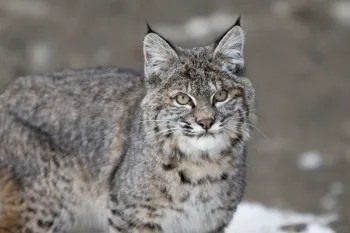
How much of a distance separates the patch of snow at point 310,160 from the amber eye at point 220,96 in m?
5.86

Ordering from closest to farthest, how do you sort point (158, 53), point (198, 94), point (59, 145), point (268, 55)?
1. point (198, 94)
2. point (158, 53)
3. point (59, 145)
4. point (268, 55)

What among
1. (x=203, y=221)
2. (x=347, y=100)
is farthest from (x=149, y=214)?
(x=347, y=100)

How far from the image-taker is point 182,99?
20.7 feet

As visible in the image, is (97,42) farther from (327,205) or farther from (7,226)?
(7,226)

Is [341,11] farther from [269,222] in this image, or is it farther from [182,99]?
[182,99]

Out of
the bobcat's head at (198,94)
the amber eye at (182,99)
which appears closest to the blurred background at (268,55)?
the bobcat's head at (198,94)

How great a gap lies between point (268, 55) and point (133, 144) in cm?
708

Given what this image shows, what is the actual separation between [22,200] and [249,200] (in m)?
4.40

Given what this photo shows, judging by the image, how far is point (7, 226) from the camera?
712 cm

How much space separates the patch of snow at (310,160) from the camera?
39.4 ft

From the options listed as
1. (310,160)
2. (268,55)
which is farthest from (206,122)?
(268,55)

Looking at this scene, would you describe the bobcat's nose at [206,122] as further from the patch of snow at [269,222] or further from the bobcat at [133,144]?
the patch of snow at [269,222]

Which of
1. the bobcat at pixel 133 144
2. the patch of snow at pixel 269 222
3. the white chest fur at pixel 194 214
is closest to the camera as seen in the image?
the bobcat at pixel 133 144

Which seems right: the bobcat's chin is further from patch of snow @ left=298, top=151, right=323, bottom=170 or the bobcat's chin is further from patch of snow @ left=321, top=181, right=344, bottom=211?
patch of snow @ left=298, top=151, right=323, bottom=170
